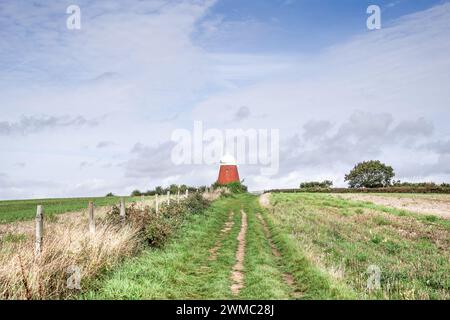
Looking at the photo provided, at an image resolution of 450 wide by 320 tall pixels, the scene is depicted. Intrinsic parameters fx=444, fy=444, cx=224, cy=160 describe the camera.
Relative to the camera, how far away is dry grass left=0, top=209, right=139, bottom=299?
345 inches

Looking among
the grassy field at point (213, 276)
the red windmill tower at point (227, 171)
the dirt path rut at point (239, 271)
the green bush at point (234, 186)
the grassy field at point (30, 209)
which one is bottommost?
the grassy field at point (30, 209)

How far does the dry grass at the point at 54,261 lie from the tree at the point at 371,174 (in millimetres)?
102319

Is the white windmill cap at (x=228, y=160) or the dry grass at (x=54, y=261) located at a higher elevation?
the white windmill cap at (x=228, y=160)

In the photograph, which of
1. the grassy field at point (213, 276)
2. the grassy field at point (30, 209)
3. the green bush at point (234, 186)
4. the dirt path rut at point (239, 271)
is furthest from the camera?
the green bush at point (234, 186)

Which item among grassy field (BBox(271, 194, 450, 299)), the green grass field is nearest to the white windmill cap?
grassy field (BBox(271, 194, 450, 299))

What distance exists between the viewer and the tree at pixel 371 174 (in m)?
108

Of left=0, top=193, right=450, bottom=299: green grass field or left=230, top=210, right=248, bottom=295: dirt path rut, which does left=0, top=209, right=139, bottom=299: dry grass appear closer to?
left=0, top=193, right=450, bottom=299: green grass field

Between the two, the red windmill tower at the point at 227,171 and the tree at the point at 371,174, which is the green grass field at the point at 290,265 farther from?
the tree at the point at 371,174

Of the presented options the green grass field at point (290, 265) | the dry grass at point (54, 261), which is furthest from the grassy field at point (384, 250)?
the dry grass at point (54, 261)

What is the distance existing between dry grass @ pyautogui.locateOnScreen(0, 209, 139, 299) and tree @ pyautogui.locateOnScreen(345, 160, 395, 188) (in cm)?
10232

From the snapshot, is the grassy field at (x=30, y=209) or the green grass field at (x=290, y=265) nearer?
the green grass field at (x=290, y=265)

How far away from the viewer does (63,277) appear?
32.5 feet
